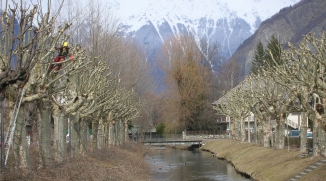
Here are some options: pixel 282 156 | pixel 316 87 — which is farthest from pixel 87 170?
pixel 282 156

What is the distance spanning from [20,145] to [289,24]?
16350 centimetres

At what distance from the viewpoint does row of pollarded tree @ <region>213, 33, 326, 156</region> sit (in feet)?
75.6

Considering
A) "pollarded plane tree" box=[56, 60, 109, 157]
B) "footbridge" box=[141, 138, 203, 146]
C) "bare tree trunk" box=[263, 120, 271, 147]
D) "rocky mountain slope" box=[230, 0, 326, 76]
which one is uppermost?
"rocky mountain slope" box=[230, 0, 326, 76]

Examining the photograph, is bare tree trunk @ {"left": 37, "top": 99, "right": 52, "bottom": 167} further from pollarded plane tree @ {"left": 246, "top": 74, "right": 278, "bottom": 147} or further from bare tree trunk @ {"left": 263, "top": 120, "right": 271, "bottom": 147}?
bare tree trunk @ {"left": 263, "top": 120, "right": 271, "bottom": 147}

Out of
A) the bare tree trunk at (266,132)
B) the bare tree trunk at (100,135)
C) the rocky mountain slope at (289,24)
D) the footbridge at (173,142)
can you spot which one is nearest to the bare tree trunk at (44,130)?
the bare tree trunk at (100,135)

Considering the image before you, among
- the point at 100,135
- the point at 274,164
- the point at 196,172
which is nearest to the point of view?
the point at 274,164

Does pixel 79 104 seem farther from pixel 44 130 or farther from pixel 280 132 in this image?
pixel 280 132

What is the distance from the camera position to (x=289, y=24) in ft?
557

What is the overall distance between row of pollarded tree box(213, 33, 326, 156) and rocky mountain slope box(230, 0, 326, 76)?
349 feet

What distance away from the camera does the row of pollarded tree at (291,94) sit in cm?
2305

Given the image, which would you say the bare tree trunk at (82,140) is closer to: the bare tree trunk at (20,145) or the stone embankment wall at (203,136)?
the bare tree trunk at (20,145)

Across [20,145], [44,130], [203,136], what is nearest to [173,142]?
[203,136]

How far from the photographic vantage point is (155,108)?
335 ft

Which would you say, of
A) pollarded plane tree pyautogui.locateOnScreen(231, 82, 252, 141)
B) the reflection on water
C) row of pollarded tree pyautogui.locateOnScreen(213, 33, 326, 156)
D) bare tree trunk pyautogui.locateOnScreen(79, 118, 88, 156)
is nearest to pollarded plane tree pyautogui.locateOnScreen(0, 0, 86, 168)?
bare tree trunk pyautogui.locateOnScreen(79, 118, 88, 156)
